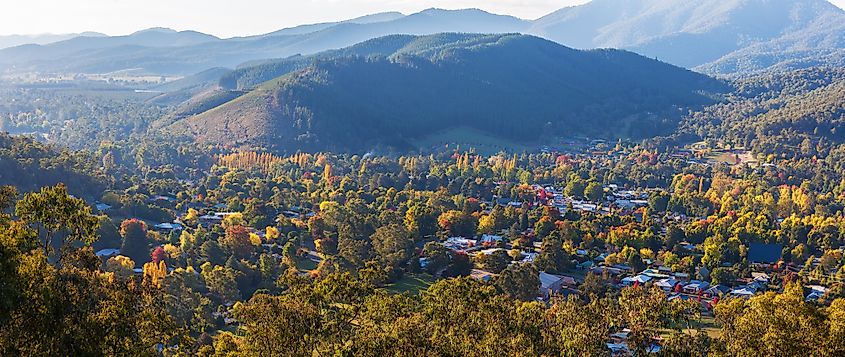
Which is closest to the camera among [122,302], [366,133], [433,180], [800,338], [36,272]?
[36,272]

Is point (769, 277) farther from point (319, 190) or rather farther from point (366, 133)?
point (366, 133)

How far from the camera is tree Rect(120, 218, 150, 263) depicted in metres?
62.1

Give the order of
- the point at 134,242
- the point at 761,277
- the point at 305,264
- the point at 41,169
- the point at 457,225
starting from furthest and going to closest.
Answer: the point at 41,169 < the point at 457,225 < the point at 305,264 < the point at 134,242 < the point at 761,277

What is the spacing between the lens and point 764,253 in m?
68.4

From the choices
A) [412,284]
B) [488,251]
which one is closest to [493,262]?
[488,251]

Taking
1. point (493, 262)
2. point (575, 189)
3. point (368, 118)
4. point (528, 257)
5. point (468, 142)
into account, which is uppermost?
point (493, 262)

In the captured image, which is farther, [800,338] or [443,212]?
[443,212]

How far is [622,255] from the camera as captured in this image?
65562 millimetres

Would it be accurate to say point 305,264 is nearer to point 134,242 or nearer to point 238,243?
point 238,243

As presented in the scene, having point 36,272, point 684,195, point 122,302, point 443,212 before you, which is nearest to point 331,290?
point 122,302

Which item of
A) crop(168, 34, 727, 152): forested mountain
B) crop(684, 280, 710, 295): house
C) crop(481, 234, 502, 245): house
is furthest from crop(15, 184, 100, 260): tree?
crop(168, 34, 727, 152): forested mountain

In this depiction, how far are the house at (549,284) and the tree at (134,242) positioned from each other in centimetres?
3143

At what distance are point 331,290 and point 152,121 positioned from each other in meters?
162

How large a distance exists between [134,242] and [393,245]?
69.7ft
